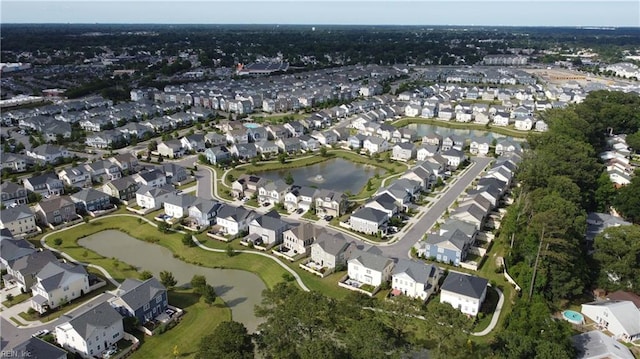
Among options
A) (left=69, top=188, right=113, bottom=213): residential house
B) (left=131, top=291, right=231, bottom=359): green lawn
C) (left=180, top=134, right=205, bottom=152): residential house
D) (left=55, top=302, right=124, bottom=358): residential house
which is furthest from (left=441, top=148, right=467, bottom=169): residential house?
(left=55, top=302, right=124, bottom=358): residential house

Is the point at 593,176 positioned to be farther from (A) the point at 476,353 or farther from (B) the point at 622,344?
(A) the point at 476,353

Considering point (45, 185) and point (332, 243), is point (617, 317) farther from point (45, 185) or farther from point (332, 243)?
point (45, 185)

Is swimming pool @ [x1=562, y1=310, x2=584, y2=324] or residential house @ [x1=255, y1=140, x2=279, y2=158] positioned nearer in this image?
swimming pool @ [x1=562, y1=310, x2=584, y2=324]

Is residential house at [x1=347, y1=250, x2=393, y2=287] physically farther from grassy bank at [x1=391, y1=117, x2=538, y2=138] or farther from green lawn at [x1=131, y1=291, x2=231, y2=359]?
grassy bank at [x1=391, y1=117, x2=538, y2=138]

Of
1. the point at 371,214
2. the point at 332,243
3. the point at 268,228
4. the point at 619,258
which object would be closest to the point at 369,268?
the point at 332,243

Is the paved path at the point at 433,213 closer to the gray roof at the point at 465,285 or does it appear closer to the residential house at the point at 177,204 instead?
the gray roof at the point at 465,285

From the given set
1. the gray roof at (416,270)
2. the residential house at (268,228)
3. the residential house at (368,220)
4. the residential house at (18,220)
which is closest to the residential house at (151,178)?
the residential house at (18,220)

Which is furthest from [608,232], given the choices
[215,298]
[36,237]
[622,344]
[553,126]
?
[36,237]
